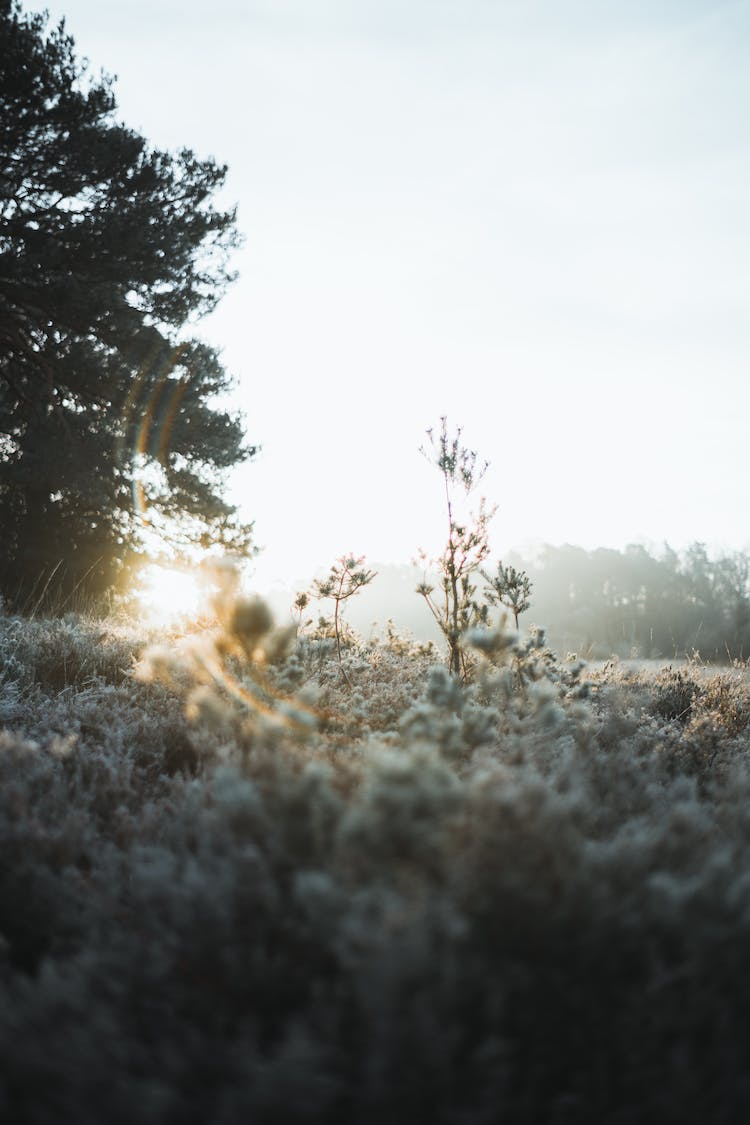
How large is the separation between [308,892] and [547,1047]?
604mm

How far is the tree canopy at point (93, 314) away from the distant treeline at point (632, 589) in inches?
1599

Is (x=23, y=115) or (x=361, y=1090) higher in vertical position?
(x=23, y=115)

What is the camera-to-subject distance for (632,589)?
181ft

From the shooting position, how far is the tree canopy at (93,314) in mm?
9133

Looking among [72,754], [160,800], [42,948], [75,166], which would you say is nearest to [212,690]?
[72,754]

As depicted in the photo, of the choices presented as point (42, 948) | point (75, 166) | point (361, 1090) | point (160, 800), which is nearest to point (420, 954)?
point (361, 1090)

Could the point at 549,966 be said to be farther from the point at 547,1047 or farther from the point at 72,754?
the point at 72,754

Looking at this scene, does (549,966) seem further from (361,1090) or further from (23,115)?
(23,115)

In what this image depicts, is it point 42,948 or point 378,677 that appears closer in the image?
point 42,948

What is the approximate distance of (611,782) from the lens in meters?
2.76

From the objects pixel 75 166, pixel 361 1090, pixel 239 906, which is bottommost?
pixel 361 1090

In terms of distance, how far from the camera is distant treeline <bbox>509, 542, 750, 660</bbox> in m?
49.7

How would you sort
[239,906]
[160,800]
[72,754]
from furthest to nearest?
1. [72,754]
2. [160,800]
3. [239,906]

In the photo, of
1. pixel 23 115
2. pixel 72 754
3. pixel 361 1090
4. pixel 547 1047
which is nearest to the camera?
pixel 361 1090
